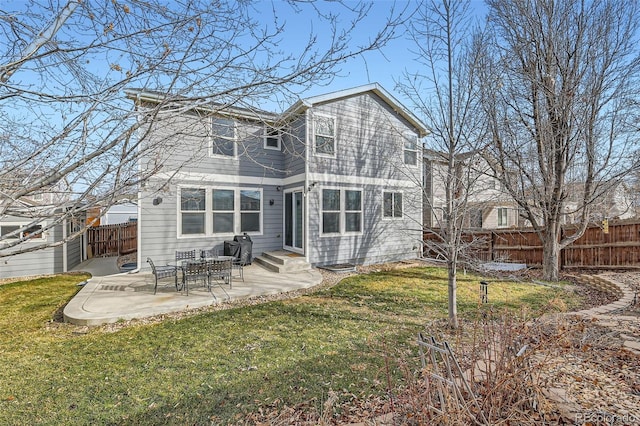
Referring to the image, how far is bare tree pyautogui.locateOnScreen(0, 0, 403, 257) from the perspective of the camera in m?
2.31

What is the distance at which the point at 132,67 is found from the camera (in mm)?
2379

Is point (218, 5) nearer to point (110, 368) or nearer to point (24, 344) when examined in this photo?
point (110, 368)

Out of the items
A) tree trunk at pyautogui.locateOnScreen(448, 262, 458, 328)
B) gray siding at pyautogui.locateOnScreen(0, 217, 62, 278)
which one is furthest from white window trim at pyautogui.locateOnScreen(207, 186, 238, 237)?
tree trunk at pyautogui.locateOnScreen(448, 262, 458, 328)

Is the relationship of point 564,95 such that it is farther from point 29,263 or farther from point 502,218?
point 29,263

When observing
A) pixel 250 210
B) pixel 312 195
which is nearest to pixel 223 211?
pixel 250 210

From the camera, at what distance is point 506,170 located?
8.55 m

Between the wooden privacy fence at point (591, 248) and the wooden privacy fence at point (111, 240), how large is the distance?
47.8 feet

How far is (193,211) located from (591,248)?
13.2m

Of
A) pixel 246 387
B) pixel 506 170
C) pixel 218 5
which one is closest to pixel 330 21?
pixel 218 5

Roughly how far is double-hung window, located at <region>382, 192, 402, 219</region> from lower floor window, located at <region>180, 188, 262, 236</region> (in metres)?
4.87

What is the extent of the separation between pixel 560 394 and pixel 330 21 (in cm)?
377

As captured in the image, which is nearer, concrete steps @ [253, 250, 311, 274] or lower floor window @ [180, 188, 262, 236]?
concrete steps @ [253, 250, 311, 274]

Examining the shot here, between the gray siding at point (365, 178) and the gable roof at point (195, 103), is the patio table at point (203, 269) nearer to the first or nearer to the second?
the gray siding at point (365, 178)

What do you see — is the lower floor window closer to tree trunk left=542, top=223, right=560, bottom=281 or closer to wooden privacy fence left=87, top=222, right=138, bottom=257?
wooden privacy fence left=87, top=222, right=138, bottom=257
